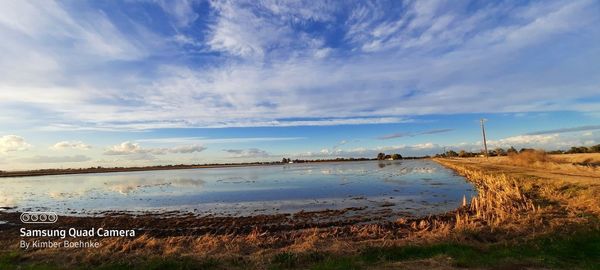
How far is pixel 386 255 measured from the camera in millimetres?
10531

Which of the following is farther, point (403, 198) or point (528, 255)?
point (403, 198)

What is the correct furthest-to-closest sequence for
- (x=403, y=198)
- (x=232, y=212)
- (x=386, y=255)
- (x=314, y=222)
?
(x=403, y=198), (x=232, y=212), (x=314, y=222), (x=386, y=255)

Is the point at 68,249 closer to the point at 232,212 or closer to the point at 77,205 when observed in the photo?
the point at 232,212

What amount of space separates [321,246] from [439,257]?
3.85 meters

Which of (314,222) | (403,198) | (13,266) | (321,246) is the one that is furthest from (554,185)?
(13,266)

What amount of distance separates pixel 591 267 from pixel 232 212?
806 inches

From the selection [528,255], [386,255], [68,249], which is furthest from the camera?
[68,249]

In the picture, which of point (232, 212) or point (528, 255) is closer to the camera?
point (528, 255)

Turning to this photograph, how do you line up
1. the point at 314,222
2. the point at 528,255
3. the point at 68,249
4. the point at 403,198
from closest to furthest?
the point at 528,255 → the point at 68,249 → the point at 314,222 → the point at 403,198

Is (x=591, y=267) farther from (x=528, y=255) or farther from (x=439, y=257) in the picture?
(x=439, y=257)

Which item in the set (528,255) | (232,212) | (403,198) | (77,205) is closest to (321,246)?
(528,255)

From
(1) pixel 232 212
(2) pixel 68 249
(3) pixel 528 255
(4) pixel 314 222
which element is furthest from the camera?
(1) pixel 232 212

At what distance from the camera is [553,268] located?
875 cm

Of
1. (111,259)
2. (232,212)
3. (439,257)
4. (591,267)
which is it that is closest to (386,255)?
(439,257)
